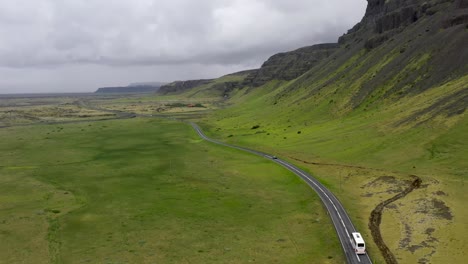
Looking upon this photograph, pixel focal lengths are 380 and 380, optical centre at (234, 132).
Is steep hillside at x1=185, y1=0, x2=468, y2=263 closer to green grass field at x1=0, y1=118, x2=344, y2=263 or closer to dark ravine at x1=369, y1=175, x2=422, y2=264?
dark ravine at x1=369, y1=175, x2=422, y2=264

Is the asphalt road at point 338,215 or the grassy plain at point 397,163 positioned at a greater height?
the grassy plain at point 397,163

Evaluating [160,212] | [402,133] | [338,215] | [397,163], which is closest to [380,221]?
[338,215]

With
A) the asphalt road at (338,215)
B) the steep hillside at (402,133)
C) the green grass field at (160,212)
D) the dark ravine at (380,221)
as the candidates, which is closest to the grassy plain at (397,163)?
the steep hillside at (402,133)

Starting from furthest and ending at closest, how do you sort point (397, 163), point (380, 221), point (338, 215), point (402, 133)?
1. point (402, 133)
2. point (397, 163)
3. point (338, 215)
4. point (380, 221)

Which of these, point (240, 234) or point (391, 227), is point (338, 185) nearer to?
point (391, 227)

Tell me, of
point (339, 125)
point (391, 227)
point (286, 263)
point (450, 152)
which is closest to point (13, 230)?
point (286, 263)

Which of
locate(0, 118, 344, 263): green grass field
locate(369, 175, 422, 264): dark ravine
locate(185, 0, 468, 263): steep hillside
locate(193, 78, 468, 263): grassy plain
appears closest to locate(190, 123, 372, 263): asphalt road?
locate(0, 118, 344, 263): green grass field

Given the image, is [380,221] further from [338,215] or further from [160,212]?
[160,212]

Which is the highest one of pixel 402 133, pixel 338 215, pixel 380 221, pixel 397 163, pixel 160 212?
pixel 402 133

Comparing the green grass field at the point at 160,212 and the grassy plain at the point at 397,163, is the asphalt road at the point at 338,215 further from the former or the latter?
the grassy plain at the point at 397,163
